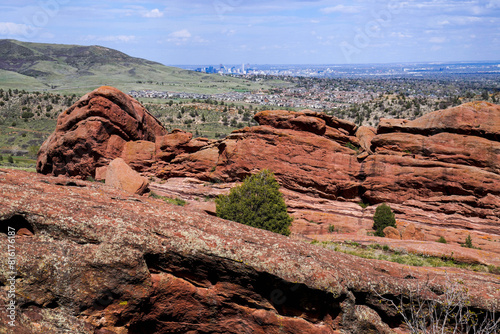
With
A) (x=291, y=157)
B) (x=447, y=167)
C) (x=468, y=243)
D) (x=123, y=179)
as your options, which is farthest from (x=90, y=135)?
(x=468, y=243)

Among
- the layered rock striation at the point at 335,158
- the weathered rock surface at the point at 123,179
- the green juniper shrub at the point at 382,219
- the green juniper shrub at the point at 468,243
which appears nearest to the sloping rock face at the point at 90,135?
the layered rock striation at the point at 335,158

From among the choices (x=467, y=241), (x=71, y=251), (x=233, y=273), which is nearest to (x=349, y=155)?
(x=467, y=241)

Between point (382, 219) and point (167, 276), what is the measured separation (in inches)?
894

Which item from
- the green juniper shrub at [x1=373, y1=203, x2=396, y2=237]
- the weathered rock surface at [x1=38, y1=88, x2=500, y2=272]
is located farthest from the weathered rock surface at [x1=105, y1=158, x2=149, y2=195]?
the green juniper shrub at [x1=373, y1=203, x2=396, y2=237]

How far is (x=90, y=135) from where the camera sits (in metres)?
34.2

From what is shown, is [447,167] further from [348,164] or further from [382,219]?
[348,164]

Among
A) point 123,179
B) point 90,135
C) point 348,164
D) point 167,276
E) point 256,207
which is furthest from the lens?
point 90,135

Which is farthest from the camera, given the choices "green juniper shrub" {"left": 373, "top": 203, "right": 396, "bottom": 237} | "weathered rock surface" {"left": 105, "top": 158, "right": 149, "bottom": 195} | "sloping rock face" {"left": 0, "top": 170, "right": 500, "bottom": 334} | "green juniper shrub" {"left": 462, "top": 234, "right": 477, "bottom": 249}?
"weathered rock surface" {"left": 105, "top": 158, "right": 149, "bottom": 195}

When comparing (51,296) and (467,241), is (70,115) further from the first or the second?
(467,241)

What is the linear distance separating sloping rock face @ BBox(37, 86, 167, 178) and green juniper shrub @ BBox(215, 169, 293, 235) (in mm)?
17237

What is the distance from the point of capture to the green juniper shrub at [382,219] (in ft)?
90.1

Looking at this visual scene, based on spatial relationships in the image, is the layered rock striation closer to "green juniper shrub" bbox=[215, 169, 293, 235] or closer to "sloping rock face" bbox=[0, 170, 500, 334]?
"green juniper shrub" bbox=[215, 169, 293, 235]

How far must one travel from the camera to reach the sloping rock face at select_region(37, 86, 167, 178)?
113ft

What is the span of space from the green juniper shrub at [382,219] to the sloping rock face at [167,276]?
52.9 ft
